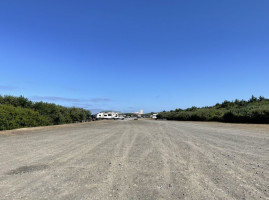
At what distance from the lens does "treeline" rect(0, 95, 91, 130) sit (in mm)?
20922

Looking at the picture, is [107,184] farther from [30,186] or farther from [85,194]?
[30,186]

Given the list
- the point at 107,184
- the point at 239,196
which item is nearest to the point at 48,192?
the point at 107,184

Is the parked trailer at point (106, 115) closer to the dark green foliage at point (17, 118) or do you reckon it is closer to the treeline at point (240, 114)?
the treeline at point (240, 114)

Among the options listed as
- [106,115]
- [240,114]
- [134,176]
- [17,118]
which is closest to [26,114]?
[17,118]

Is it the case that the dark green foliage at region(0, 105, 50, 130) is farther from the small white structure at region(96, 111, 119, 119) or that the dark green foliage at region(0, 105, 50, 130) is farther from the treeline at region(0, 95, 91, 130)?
the small white structure at region(96, 111, 119, 119)

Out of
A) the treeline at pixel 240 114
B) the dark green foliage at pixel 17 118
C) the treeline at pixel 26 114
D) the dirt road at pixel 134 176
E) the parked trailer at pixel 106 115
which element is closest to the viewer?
the dirt road at pixel 134 176

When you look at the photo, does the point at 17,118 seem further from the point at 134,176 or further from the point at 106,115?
the point at 106,115

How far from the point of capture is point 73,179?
5668 millimetres

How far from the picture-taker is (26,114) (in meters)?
24.3

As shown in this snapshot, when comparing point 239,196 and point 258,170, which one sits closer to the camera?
point 239,196

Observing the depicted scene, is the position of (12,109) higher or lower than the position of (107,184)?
higher

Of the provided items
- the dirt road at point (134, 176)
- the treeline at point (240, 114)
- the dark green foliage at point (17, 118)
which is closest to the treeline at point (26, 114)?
the dark green foliage at point (17, 118)

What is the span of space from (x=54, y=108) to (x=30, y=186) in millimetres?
28943

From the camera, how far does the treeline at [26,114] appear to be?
20922 mm
